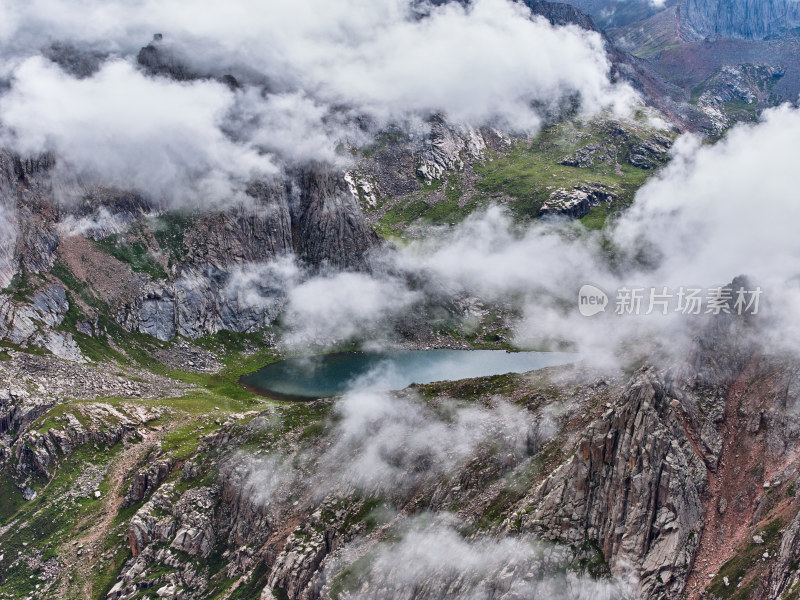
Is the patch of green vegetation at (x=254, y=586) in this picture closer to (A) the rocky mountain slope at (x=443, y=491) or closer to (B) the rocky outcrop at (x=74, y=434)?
(A) the rocky mountain slope at (x=443, y=491)

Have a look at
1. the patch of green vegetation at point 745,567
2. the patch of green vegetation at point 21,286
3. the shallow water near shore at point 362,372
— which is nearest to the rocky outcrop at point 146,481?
the shallow water near shore at point 362,372

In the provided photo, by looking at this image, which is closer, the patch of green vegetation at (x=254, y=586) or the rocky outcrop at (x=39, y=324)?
the patch of green vegetation at (x=254, y=586)

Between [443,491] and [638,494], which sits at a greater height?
[638,494]

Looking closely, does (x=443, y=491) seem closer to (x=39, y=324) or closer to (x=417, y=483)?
(x=417, y=483)

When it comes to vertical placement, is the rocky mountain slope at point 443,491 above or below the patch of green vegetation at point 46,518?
above

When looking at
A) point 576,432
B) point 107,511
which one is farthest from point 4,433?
point 576,432

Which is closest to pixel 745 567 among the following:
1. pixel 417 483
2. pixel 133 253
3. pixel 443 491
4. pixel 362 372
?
pixel 443 491

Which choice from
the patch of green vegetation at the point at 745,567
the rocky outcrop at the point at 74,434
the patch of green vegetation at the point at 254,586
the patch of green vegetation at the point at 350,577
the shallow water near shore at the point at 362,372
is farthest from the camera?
the shallow water near shore at the point at 362,372

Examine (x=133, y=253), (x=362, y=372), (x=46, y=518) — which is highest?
(x=133, y=253)

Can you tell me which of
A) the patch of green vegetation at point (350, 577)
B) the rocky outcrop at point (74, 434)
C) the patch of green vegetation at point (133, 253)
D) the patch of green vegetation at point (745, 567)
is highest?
the patch of green vegetation at point (745, 567)
